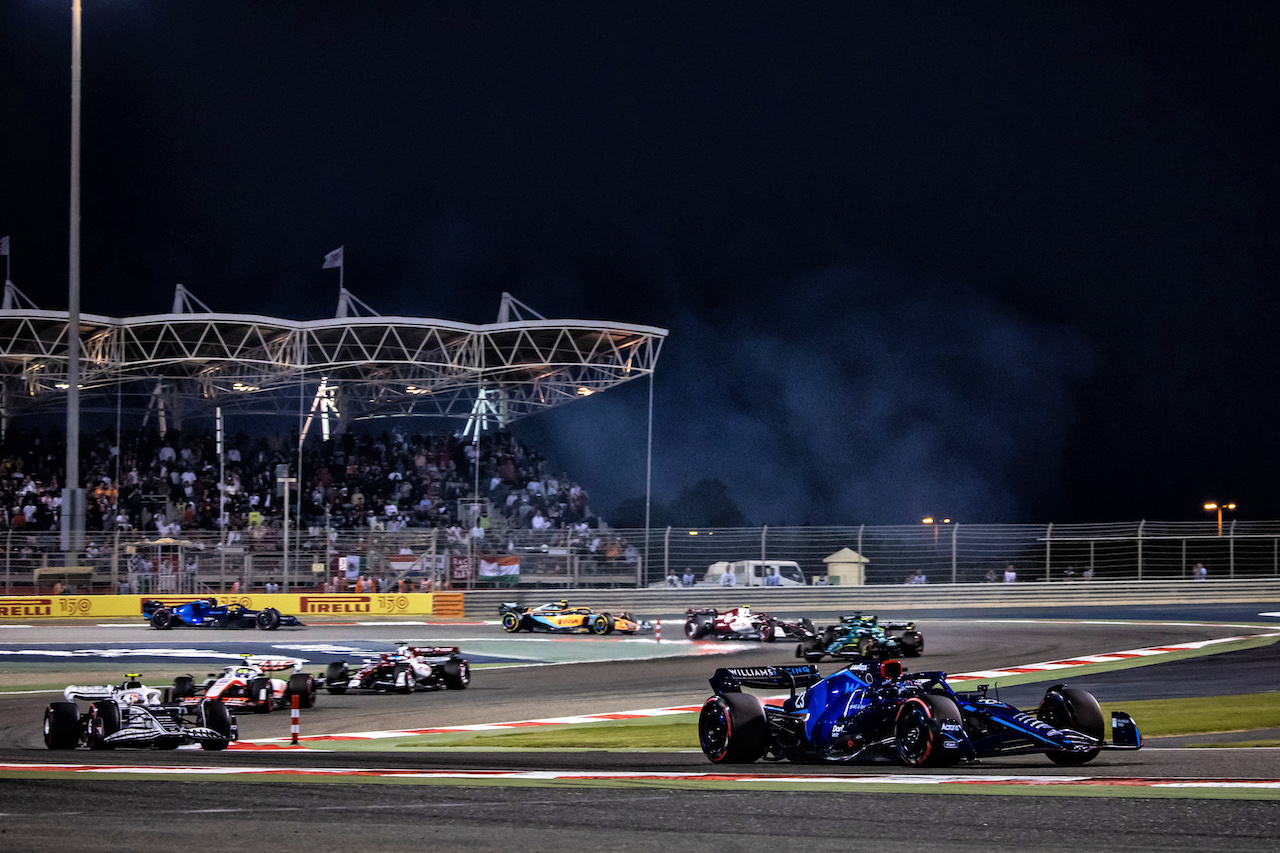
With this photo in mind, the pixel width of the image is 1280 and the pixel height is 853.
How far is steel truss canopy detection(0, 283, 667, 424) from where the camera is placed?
37406 millimetres

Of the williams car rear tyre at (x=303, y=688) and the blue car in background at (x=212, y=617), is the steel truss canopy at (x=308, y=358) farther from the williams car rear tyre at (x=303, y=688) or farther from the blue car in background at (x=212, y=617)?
the williams car rear tyre at (x=303, y=688)

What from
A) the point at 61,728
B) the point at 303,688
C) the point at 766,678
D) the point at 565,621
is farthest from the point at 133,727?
the point at 565,621

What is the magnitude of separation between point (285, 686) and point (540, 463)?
1134 inches

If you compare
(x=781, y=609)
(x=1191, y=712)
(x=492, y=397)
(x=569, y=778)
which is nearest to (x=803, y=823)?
(x=569, y=778)

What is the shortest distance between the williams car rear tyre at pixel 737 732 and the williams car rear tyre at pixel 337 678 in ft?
Answer: 30.4

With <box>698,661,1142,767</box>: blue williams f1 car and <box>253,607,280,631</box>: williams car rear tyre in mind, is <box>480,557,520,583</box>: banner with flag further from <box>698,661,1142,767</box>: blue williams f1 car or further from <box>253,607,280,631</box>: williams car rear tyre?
<box>698,661,1142,767</box>: blue williams f1 car

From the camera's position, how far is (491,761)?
1002 cm

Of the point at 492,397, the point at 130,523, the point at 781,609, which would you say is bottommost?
the point at 781,609

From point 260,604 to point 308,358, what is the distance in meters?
11.5

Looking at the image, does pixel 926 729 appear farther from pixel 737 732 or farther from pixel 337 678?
pixel 337 678

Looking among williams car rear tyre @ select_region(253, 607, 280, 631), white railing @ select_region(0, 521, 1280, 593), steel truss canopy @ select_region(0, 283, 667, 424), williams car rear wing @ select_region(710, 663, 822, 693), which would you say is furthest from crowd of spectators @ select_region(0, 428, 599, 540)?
williams car rear wing @ select_region(710, 663, 822, 693)

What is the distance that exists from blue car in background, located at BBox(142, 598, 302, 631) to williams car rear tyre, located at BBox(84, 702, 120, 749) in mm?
15087

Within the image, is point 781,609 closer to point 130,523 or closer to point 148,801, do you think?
point 130,523

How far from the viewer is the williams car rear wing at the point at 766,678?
1009cm
